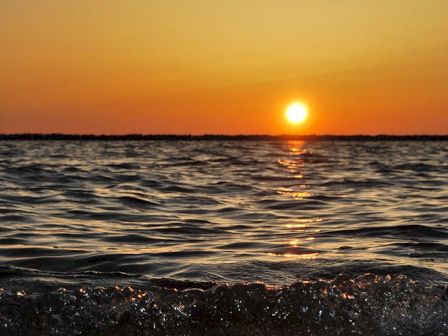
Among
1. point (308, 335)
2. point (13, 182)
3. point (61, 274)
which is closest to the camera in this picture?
point (308, 335)

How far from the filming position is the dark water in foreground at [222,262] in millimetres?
6160

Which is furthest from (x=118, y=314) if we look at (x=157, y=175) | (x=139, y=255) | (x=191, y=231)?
(x=157, y=175)

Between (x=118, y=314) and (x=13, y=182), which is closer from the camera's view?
(x=118, y=314)

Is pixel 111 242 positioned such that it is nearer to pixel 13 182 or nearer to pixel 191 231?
pixel 191 231

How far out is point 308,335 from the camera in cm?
599

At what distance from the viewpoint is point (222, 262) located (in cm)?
876

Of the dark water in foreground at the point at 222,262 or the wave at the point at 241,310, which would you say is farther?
the dark water in foreground at the point at 222,262

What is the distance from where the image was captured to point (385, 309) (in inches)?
249

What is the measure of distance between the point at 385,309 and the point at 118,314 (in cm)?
223

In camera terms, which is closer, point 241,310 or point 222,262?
point 241,310

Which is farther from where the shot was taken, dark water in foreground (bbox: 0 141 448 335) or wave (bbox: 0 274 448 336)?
dark water in foreground (bbox: 0 141 448 335)

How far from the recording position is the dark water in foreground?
616 cm

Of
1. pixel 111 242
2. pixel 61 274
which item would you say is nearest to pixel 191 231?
pixel 111 242

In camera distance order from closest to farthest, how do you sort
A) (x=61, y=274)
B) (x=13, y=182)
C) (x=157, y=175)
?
(x=61, y=274) < (x=13, y=182) < (x=157, y=175)
